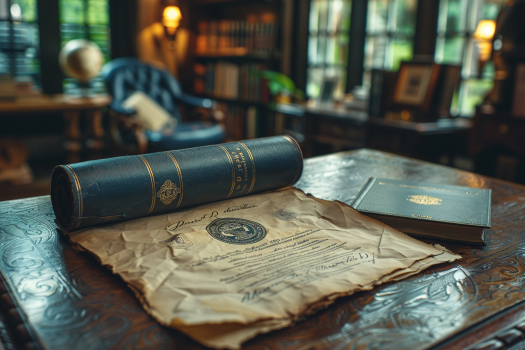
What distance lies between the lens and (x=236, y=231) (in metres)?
0.76

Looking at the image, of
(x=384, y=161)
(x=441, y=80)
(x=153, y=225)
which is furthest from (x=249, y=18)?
(x=153, y=225)

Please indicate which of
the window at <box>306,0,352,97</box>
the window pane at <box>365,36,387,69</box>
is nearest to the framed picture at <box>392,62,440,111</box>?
the window pane at <box>365,36,387,69</box>

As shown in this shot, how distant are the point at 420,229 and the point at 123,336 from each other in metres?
0.54

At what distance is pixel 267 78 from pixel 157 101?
1188 millimetres

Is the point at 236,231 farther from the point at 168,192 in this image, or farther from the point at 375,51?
the point at 375,51

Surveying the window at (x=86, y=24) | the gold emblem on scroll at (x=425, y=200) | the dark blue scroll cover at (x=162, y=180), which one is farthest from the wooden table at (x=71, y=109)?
the gold emblem on scroll at (x=425, y=200)

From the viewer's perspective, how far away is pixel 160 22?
5059 millimetres

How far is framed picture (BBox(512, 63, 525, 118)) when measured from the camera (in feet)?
8.38

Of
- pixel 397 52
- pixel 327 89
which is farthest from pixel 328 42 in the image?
pixel 397 52

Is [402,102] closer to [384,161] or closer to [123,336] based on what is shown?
[384,161]

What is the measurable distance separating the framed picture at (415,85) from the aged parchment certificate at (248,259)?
212cm

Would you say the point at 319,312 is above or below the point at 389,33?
below

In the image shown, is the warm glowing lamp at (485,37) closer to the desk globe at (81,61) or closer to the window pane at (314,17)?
the window pane at (314,17)

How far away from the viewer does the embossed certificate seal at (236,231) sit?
73 cm
